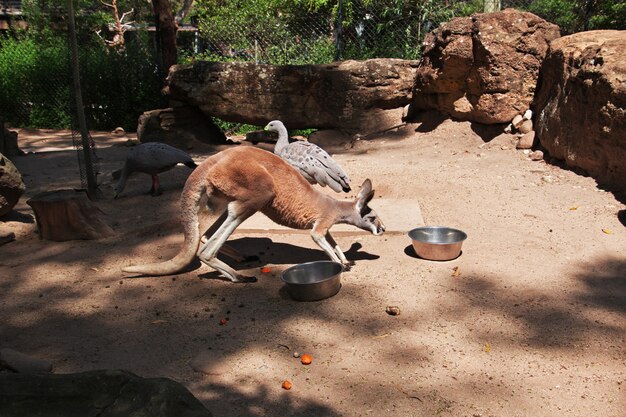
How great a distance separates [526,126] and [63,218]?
618cm

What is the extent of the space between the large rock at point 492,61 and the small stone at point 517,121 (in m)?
0.09

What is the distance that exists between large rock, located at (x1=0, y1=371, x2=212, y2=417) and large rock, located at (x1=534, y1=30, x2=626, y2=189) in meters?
5.55

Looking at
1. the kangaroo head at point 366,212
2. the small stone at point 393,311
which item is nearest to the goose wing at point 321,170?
the kangaroo head at point 366,212

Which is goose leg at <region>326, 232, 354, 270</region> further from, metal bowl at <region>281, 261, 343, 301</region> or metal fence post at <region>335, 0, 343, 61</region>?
metal fence post at <region>335, 0, 343, 61</region>

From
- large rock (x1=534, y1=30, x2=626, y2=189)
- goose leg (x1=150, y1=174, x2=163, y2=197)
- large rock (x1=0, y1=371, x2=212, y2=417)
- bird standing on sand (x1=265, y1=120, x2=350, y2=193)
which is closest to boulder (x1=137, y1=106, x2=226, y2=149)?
goose leg (x1=150, y1=174, x2=163, y2=197)

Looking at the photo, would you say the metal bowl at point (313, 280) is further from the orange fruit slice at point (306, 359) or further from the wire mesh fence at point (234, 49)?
the wire mesh fence at point (234, 49)

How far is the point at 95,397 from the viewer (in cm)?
211

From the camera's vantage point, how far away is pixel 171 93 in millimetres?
10844

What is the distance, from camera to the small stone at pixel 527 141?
7605mm

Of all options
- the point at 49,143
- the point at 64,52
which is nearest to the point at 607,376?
the point at 49,143

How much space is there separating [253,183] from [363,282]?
116 centimetres

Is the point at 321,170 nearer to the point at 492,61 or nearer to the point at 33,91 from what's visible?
the point at 492,61

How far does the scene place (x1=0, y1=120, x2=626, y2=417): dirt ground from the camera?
295 centimetres

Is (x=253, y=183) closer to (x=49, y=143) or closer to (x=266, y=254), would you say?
(x=266, y=254)
